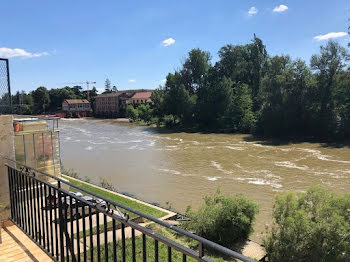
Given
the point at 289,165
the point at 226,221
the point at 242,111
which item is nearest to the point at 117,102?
the point at 242,111

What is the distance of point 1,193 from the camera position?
4496mm

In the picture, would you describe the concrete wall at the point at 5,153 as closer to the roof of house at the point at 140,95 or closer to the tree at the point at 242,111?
the tree at the point at 242,111

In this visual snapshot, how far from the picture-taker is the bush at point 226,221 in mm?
7742

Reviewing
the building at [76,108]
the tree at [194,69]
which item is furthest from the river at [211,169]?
the building at [76,108]

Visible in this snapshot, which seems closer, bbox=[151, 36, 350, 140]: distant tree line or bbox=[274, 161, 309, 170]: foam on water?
bbox=[274, 161, 309, 170]: foam on water

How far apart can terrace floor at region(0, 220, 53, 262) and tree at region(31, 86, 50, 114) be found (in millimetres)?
98175

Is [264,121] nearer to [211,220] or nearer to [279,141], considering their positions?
[279,141]

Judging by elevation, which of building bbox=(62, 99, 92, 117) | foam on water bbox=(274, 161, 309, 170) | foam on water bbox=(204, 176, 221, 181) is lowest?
foam on water bbox=(274, 161, 309, 170)

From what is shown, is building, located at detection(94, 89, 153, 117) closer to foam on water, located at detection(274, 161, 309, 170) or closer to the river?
the river

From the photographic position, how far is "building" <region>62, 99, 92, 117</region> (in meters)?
89.2

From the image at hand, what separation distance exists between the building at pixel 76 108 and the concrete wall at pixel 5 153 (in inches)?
3431

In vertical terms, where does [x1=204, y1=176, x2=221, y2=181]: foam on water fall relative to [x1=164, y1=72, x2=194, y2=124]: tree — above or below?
below

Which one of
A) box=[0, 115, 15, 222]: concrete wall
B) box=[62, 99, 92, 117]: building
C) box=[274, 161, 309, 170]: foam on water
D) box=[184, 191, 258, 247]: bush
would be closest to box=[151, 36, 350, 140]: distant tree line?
Result: box=[274, 161, 309, 170]: foam on water

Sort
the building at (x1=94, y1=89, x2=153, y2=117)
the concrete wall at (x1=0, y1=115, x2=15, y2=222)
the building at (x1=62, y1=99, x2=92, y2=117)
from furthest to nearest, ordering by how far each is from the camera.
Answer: the building at (x1=62, y1=99, x2=92, y2=117)
the building at (x1=94, y1=89, x2=153, y2=117)
the concrete wall at (x1=0, y1=115, x2=15, y2=222)
